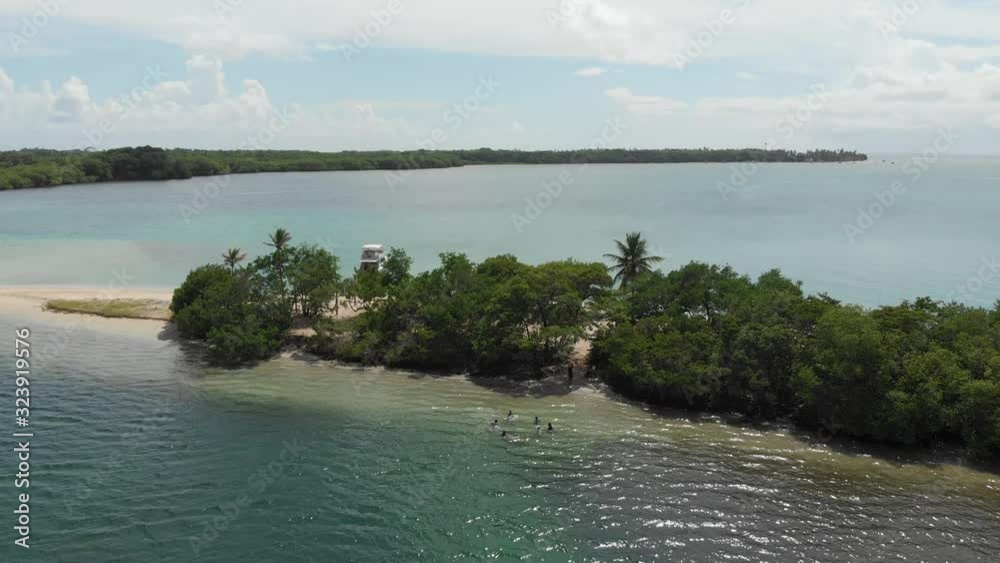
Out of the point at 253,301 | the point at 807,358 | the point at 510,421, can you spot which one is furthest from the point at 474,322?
the point at 807,358

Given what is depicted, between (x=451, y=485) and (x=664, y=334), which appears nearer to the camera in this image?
(x=451, y=485)

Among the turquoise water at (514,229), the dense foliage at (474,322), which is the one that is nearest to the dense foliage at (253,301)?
the dense foliage at (474,322)

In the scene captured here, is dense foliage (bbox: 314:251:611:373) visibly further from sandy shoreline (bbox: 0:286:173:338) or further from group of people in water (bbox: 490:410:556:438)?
sandy shoreline (bbox: 0:286:173:338)

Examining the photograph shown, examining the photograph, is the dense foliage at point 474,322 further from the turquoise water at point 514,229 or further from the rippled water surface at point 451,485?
the turquoise water at point 514,229

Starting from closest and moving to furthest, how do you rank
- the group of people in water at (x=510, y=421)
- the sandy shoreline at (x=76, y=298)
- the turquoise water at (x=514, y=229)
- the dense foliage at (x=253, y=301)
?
1. the group of people in water at (x=510, y=421)
2. the dense foliage at (x=253, y=301)
3. the sandy shoreline at (x=76, y=298)
4. the turquoise water at (x=514, y=229)

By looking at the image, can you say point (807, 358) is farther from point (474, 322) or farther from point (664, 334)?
point (474, 322)

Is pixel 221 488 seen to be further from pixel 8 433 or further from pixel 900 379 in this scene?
pixel 900 379

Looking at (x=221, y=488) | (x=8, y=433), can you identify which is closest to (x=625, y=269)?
(x=221, y=488)
